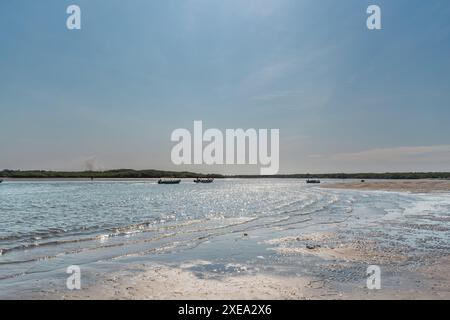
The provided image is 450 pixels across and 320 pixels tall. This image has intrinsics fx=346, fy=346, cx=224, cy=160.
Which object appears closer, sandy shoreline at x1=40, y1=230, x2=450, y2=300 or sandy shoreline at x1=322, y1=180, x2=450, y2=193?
sandy shoreline at x1=40, y1=230, x2=450, y2=300

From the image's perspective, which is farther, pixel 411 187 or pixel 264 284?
pixel 411 187

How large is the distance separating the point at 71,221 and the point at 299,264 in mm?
17725

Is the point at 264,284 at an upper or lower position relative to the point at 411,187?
upper

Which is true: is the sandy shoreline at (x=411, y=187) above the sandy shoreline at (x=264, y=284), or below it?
below

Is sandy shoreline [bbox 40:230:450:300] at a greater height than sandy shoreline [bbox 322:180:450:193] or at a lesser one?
greater

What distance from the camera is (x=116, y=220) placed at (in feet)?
82.6

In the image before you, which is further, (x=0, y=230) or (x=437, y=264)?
(x=0, y=230)

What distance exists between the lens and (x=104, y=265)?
12125 mm

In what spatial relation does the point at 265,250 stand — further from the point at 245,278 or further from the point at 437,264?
the point at 437,264

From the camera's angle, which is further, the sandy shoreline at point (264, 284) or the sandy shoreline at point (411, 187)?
the sandy shoreline at point (411, 187)
